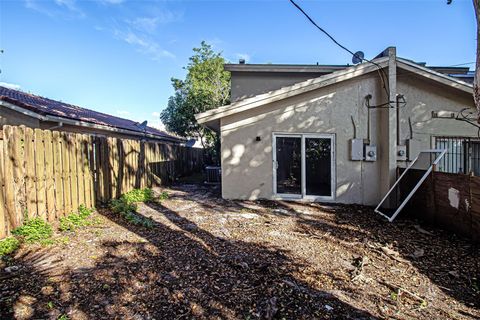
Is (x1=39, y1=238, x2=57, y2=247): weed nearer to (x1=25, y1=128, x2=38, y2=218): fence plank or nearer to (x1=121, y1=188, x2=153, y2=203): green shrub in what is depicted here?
(x1=25, y1=128, x2=38, y2=218): fence plank

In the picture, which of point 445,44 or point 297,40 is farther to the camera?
point 445,44

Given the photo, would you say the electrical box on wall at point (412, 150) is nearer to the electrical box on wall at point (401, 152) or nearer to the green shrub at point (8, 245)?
the electrical box on wall at point (401, 152)

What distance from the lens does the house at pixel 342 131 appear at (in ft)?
25.0

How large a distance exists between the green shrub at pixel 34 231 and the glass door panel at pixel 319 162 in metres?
6.72

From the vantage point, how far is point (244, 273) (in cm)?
343

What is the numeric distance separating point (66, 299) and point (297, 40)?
852 cm

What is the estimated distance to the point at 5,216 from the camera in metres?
4.04

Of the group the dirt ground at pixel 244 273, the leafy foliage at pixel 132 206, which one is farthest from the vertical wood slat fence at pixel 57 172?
the dirt ground at pixel 244 273

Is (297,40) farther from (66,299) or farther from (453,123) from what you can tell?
(66,299)

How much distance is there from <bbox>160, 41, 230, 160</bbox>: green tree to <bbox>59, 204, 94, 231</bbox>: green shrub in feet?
40.4

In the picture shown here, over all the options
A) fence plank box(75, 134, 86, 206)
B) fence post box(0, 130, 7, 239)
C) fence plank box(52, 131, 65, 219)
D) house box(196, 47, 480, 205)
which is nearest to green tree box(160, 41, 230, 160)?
house box(196, 47, 480, 205)

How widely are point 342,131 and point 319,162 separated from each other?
1234 mm

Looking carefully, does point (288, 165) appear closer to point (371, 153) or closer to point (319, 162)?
point (319, 162)

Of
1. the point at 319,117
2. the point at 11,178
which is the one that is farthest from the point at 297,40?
the point at 11,178
